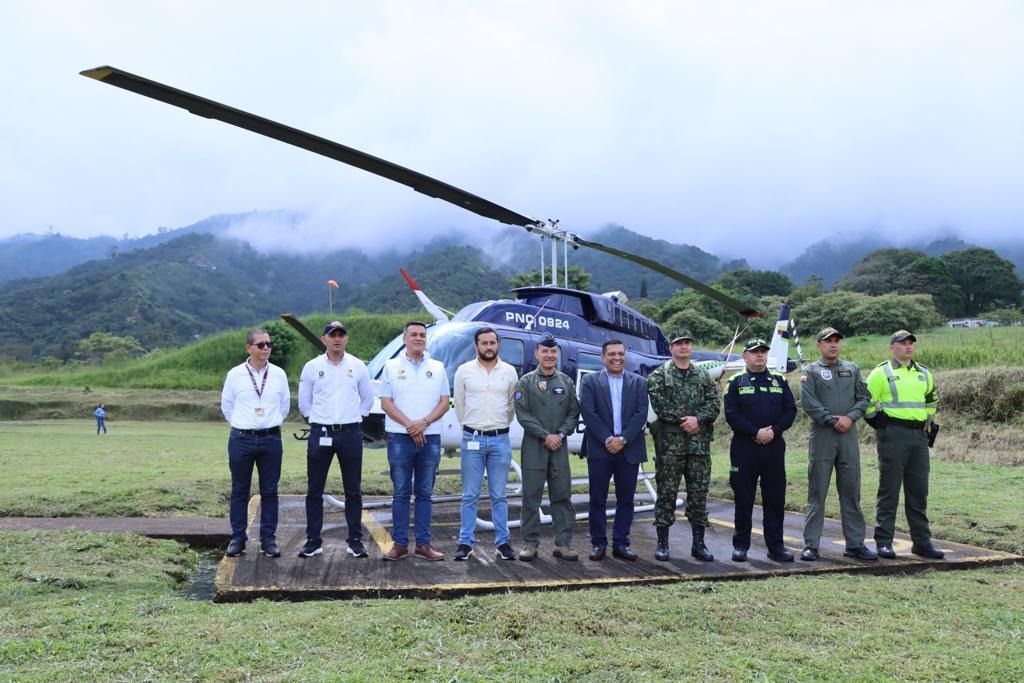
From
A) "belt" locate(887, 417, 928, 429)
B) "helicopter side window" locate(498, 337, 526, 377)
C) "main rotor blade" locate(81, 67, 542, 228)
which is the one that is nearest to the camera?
"main rotor blade" locate(81, 67, 542, 228)

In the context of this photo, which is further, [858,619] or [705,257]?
[705,257]

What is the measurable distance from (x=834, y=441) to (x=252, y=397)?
182 inches

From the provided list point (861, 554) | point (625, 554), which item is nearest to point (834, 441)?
point (861, 554)

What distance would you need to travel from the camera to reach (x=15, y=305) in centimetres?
9456

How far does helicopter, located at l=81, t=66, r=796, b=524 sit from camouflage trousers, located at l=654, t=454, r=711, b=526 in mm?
850

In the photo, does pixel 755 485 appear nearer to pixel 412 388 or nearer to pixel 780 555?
pixel 780 555

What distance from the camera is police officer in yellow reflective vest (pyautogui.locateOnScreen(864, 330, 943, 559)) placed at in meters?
5.90

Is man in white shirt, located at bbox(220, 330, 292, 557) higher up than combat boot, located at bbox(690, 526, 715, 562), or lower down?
higher up

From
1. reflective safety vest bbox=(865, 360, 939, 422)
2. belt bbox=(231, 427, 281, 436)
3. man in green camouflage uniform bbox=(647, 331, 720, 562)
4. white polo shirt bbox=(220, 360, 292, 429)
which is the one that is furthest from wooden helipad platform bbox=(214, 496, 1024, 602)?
reflective safety vest bbox=(865, 360, 939, 422)

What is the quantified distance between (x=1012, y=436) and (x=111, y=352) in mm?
72564

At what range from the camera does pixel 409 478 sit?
5.62m

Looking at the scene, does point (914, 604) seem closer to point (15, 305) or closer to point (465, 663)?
point (465, 663)

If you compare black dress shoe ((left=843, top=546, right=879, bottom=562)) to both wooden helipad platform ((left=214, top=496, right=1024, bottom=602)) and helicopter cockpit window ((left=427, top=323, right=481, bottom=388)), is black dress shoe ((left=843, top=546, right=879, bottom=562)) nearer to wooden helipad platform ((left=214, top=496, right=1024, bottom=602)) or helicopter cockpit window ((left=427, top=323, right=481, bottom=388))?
wooden helipad platform ((left=214, top=496, right=1024, bottom=602))

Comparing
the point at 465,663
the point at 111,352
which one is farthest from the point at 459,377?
the point at 111,352
